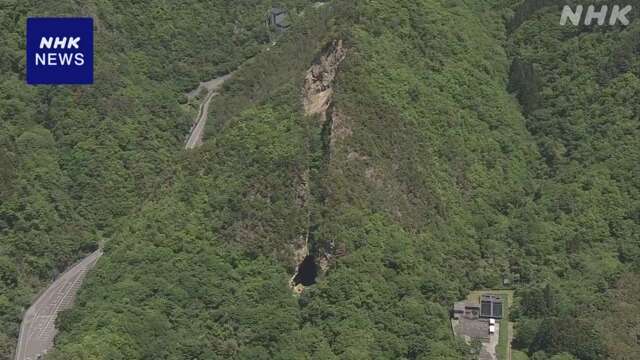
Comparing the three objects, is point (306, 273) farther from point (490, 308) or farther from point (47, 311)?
point (47, 311)

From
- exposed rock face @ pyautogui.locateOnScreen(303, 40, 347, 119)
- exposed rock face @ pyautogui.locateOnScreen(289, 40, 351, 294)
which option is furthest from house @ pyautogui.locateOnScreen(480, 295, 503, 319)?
exposed rock face @ pyautogui.locateOnScreen(303, 40, 347, 119)

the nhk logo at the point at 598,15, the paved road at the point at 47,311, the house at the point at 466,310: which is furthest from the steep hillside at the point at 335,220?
the nhk logo at the point at 598,15

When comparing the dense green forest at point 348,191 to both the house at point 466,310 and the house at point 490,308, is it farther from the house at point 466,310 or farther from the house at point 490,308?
the house at point 490,308

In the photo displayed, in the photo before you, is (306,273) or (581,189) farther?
(581,189)

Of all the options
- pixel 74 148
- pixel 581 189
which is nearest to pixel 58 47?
pixel 74 148

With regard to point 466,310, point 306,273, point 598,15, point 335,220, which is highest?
point 598,15

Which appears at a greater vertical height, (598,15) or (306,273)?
(598,15)
